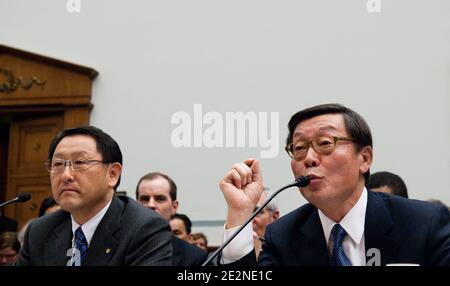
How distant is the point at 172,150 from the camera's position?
6.00m

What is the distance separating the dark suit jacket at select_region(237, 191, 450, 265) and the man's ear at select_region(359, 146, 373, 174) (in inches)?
3.7

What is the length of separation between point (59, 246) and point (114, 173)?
1.20 ft

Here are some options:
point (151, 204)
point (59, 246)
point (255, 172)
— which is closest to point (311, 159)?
point (255, 172)

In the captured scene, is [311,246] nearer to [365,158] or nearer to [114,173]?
[365,158]

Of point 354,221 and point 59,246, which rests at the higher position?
point 354,221

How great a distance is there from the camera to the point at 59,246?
2811 mm

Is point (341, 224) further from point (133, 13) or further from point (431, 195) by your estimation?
point (133, 13)

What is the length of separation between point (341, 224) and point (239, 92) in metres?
3.74

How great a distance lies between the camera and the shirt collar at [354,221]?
2293mm

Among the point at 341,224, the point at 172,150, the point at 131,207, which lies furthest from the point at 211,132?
the point at 341,224

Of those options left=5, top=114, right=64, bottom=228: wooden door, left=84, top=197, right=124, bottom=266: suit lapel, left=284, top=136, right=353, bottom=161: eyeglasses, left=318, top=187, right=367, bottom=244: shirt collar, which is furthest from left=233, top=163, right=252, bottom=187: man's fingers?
left=5, top=114, right=64, bottom=228: wooden door

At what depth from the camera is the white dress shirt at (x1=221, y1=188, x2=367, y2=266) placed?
2162mm

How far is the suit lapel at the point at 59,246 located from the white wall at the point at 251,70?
9.79 feet

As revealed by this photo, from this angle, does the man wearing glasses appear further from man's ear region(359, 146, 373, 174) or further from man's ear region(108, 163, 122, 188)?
man's ear region(108, 163, 122, 188)
